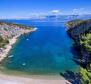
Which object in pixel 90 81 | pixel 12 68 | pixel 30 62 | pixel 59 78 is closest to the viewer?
pixel 90 81

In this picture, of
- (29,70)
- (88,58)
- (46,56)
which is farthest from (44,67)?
(46,56)

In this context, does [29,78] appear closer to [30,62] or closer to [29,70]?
[29,70]

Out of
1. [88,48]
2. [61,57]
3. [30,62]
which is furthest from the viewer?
[61,57]

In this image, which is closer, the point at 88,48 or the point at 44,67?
the point at 88,48

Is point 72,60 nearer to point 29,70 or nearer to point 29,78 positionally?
point 29,70

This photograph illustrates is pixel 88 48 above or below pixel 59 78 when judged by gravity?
above

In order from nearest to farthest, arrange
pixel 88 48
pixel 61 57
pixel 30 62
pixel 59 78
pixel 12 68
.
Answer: pixel 59 78 → pixel 88 48 → pixel 12 68 → pixel 30 62 → pixel 61 57

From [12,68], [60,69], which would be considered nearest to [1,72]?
[12,68]

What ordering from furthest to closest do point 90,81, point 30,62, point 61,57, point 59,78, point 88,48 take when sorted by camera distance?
point 61,57 < point 30,62 < point 88,48 < point 59,78 < point 90,81

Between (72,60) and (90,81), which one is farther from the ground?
(90,81)
